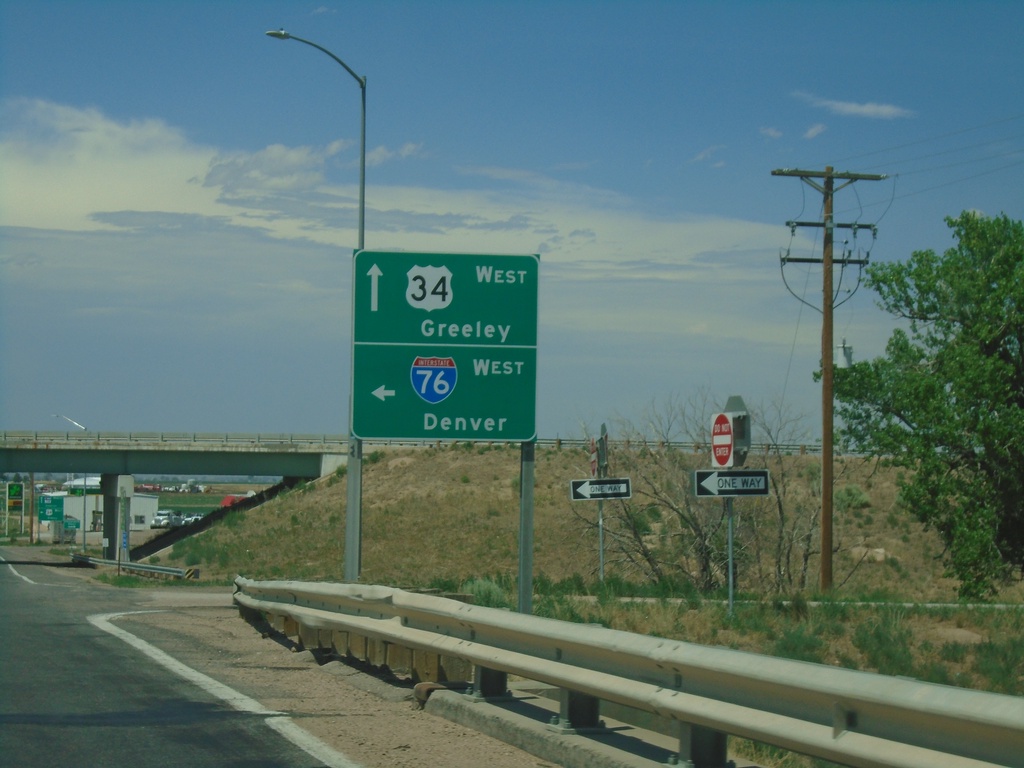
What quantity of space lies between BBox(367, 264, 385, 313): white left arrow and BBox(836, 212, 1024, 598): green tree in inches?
840

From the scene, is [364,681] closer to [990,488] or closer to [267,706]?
[267,706]

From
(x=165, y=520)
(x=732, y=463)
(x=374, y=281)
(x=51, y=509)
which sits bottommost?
(x=165, y=520)

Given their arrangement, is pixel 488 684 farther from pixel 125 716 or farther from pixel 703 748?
pixel 703 748

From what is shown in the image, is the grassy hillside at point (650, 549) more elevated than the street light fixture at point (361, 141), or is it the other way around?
the street light fixture at point (361, 141)

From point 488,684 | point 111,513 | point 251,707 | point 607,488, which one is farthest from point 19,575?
point 488,684

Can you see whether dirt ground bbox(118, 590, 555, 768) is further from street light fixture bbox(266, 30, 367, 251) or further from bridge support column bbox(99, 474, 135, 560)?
bridge support column bbox(99, 474, 135, 560)

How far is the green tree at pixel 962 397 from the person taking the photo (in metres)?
29.9

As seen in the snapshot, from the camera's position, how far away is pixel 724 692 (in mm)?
5980

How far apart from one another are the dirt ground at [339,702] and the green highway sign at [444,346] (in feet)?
9.07

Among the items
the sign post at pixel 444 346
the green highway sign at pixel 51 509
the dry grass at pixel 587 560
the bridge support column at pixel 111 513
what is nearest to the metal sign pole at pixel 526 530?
the sign post at pixel 444 346

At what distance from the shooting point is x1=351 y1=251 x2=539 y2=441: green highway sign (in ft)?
41.3

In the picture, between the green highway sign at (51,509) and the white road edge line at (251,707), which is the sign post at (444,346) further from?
the green highway sign at (51,509)

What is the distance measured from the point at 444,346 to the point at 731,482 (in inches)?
252

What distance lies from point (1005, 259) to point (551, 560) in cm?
2327
